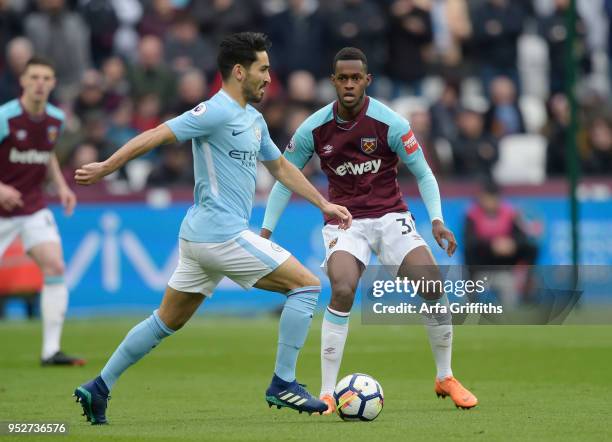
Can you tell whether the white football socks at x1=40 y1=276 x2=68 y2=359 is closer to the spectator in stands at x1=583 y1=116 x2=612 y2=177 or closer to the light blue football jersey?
the light blue football jersey

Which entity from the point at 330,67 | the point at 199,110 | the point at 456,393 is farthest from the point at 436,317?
the point at 330,67

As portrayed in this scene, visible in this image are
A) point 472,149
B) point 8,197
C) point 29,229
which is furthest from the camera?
point 472,149

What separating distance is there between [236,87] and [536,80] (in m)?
15.4

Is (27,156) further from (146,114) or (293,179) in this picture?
(146,114)

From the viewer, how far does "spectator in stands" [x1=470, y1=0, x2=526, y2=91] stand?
2275 cm

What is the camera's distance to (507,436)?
26.2 ft

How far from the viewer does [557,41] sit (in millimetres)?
22859

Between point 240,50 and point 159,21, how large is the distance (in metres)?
13.8

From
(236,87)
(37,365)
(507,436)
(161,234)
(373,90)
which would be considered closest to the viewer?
(507,436)

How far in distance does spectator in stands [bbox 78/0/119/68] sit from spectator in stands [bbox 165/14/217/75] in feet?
3.10

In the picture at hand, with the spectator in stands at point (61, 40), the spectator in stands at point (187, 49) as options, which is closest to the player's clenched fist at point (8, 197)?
the spectator in stands at point (61, 40)

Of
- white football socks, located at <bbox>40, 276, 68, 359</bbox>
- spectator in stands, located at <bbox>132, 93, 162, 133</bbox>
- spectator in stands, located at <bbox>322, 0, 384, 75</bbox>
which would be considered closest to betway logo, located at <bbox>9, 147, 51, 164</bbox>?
white football socks, located at <bbox>40, 276, 68, 359</bbox>

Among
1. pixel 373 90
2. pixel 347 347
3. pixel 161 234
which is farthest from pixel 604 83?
pixel 347 347

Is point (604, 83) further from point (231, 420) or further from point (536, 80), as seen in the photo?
point (231, 420)
